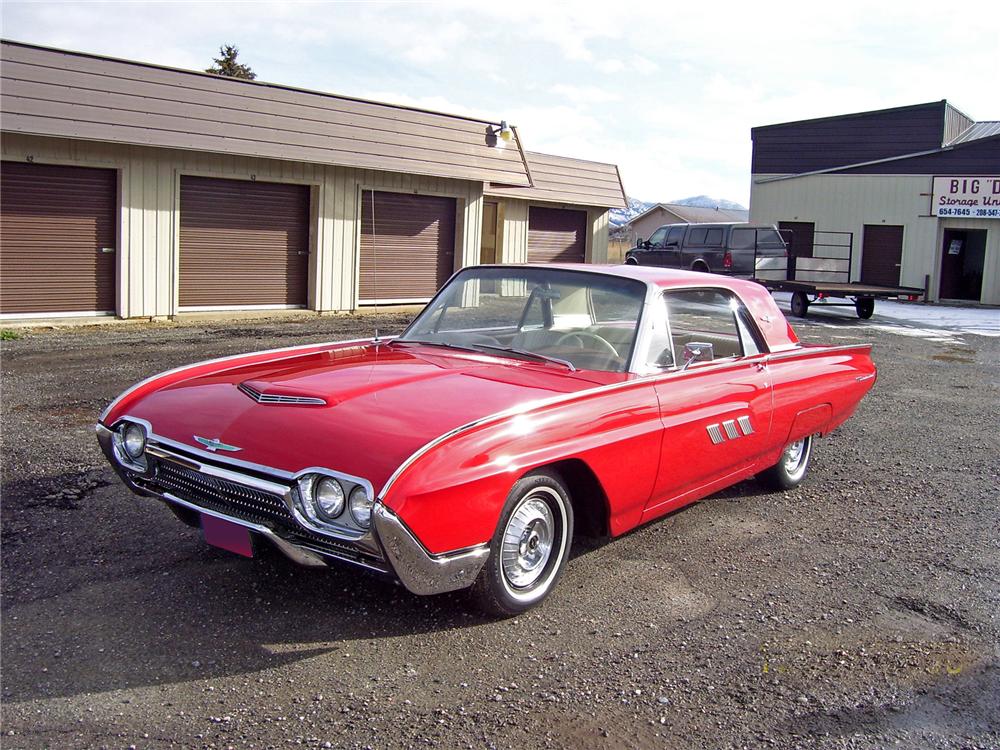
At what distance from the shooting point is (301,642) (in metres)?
3.51

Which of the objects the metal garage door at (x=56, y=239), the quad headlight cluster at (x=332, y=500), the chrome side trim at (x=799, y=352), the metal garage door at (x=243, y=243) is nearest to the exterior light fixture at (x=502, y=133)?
the metal garage door at (x=243, y=243)

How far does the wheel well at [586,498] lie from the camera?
3.97 m

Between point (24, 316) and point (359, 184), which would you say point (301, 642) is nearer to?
point (24, 316)

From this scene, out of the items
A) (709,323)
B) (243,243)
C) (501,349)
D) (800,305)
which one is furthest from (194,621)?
(800,305)

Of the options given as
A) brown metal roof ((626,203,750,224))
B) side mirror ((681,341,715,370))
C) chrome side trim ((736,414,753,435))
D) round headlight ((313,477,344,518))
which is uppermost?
brown metal roof ((626,203,750,224))

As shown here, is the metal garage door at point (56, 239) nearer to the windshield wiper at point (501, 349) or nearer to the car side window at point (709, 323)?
the windshield wiper at point (501, 349)

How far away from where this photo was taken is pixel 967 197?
27.0 m

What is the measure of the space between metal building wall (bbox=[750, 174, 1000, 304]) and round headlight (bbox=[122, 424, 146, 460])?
2753cm

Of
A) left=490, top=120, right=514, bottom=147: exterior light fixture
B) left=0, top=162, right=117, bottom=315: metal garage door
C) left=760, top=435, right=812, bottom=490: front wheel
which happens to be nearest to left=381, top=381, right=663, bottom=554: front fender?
left=760, top=435, right=812, bottom=490: front wheel

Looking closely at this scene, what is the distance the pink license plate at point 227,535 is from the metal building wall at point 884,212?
27.6m

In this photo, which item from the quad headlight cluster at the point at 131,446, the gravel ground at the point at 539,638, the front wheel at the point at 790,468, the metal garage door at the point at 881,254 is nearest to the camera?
the gravel ground at the point at 539,638

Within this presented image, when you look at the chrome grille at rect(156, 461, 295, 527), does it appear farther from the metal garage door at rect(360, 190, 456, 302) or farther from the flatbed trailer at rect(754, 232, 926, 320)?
the flatbed trailer at rect(754, 232, 926, 320)

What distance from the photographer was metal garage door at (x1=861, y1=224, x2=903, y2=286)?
2828 cm

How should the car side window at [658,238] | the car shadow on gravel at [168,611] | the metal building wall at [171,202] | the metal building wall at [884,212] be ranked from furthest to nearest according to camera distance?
1. the metal building wall at [884,212]
2. the car side window at [658,238]
3. the metal building wall at [171,202]
4. the car shadow on gravel at [168,611]
